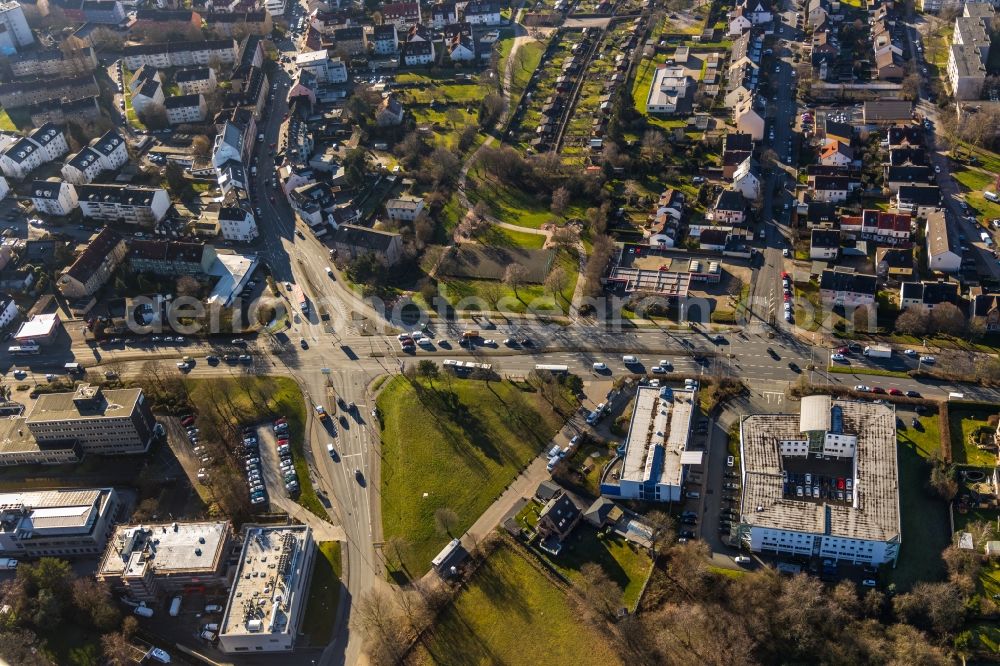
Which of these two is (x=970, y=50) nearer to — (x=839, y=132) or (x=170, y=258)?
(x=839, y=132)

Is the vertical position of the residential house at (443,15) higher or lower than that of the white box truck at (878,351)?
higher

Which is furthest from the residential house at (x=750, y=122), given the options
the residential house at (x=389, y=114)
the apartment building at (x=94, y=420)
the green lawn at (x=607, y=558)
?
the apartment building at (x=94, y=420)

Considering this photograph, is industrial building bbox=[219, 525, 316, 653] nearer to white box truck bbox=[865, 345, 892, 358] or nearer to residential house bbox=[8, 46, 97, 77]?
white box truck bbox=[865, 345, 892, 358]

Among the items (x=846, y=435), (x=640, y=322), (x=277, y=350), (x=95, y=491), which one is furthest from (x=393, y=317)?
(x=846, y=435)

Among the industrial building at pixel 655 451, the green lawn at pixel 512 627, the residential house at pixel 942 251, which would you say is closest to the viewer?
the green lawn at pixel 512 627

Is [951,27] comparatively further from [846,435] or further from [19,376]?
[19,376]

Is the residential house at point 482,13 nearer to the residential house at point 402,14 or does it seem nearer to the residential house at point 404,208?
the residential house at point 402,14

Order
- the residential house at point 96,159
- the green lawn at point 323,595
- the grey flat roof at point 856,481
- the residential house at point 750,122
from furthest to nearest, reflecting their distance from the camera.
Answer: the residential house at point 96,159 < the residential house at point 750,122 < the grey flat roof at point 856,481 < the green lawn at point 323,595
